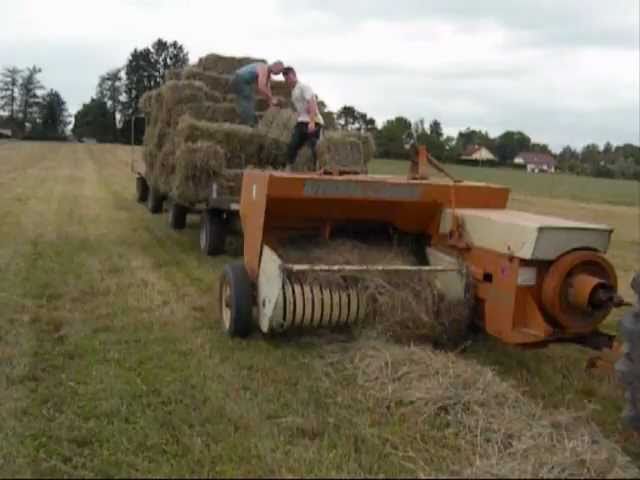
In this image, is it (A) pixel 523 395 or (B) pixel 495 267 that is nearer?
(A) pixel 523 395

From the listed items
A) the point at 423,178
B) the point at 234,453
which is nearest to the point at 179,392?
the point at 234,453

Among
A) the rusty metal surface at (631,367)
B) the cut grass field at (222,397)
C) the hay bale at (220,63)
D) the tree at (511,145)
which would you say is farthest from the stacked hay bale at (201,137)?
the tree at (511,145)

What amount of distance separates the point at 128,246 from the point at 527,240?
6629 mm

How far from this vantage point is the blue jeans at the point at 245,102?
37.3 feet

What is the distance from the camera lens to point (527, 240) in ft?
15.5

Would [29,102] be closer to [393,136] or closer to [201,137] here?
[393,136]

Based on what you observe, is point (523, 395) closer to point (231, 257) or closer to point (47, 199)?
point (231, 257)

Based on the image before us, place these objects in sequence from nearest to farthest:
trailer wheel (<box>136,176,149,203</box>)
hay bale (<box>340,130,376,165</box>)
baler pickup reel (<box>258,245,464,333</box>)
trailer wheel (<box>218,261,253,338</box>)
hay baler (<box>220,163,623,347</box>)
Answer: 1. hay baler (<box>220,163,623,347</box>)
2. baler pickup reel (<box>258,245,464,333</box>)
3. trailer wheel (<box>218,261,253,338</box>)
4. hay bale (<box>340,130,376,165</box>)
5. trailer wheel (<box>136,176,149,203</box>)

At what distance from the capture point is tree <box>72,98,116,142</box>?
8488cm

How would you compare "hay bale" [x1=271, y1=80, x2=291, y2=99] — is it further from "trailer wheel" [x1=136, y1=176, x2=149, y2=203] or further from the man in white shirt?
"trailer wheel" [x1=136, y1=176, x2=149, y2=203]

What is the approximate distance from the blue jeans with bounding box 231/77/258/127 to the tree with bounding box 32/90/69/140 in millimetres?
81807

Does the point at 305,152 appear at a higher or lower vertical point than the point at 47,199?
higher

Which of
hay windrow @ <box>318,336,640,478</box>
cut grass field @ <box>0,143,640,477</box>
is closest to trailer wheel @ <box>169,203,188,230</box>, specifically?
cut grass field @ <box>0,143,640,477</box>

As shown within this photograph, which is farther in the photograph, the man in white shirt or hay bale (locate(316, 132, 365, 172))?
hay bale (locate(316, 132, 365, 172))
